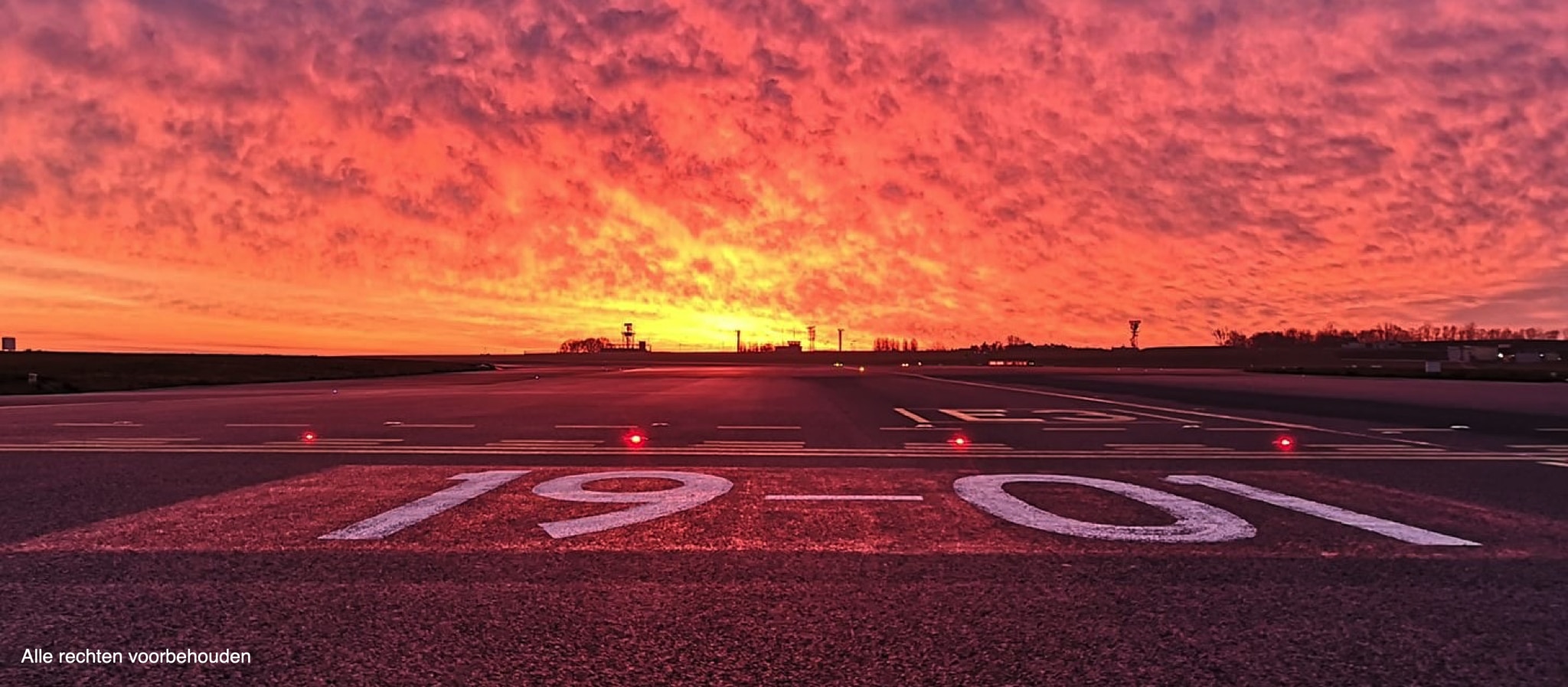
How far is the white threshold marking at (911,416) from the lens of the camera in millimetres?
22781

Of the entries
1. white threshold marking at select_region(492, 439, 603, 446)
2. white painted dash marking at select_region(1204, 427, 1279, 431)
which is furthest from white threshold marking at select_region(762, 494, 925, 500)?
white painted dash marking at select_region(1204, 427, 1279, 431)

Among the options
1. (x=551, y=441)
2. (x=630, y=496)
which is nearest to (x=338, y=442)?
(x=551, y=441)

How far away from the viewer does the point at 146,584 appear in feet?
20.2

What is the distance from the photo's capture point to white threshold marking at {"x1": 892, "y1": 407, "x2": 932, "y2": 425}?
2278cm

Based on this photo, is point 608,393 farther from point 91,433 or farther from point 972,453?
point 972,453

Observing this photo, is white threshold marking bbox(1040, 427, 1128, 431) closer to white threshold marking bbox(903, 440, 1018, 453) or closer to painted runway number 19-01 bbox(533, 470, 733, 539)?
white threshold marking bbox(903, 440, 1018, 453)

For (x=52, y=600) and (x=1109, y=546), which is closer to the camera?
(x=52, y=600)

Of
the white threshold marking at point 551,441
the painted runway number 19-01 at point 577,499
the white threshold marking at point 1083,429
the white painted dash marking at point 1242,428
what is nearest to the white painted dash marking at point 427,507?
the painted runway number 19-01 at point 577,499

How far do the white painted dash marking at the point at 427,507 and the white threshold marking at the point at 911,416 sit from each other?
12552mm

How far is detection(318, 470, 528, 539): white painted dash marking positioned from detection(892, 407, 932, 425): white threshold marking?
1255cm

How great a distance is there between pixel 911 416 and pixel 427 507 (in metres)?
17.5

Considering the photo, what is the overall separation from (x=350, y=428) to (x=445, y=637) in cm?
1685

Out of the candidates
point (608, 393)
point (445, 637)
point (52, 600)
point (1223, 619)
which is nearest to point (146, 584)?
point (52, 600)

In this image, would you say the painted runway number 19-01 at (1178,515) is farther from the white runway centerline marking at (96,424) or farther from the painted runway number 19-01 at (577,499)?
the white runway centerline marking at (96,424)
